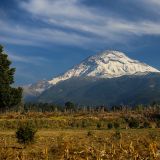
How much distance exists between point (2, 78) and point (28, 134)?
44559mm

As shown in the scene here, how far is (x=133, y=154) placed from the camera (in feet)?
82.0

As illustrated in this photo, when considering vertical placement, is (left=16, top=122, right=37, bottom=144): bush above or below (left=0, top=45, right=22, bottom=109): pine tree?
below

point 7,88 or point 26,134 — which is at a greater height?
point 7,88

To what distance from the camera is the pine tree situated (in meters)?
76.8

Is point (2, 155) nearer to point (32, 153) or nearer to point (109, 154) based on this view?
point (32, 153)

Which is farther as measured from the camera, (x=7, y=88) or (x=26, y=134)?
(x=7, y=88)

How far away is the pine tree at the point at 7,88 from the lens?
252 feet

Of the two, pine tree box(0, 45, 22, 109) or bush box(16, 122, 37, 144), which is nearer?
bush box(16, 122, 37, 144)

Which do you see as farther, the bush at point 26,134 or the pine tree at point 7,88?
the pine tree at point 7,88

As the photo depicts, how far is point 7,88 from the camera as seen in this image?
7731cm

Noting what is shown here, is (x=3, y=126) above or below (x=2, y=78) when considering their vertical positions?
below

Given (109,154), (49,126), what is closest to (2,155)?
(109,154)

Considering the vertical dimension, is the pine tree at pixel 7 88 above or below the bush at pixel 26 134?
above

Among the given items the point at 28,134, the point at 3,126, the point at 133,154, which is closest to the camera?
the point at 133,154
